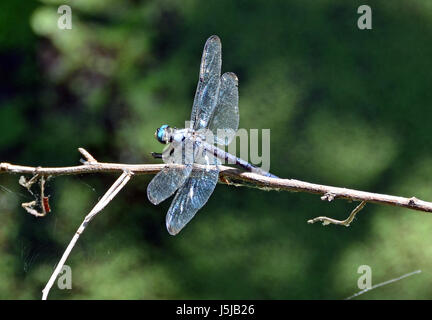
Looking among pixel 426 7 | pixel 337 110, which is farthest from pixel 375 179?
pixel 426 7

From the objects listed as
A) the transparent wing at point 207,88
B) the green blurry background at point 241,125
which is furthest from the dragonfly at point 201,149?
the green blurry background at point 241,125

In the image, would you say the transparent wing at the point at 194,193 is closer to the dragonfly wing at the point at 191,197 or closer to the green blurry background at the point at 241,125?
the dragonfly wing at the point at 191,197

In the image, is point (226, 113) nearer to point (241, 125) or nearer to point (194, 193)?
point (194, 193)

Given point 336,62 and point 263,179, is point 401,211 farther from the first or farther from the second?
point 263,179

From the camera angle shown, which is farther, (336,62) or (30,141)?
(30,141)

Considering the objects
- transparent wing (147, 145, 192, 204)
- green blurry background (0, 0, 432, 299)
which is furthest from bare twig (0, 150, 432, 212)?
green blurry background (0, 0, 432, 299)
